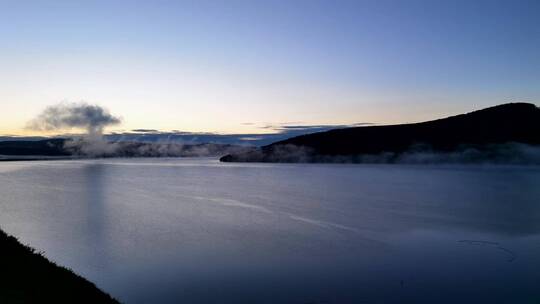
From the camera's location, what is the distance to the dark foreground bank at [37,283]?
1222 cm

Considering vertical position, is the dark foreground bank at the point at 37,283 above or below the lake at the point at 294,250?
above

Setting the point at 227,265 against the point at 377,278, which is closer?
the point at 377,278

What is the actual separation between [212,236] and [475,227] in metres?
21.5

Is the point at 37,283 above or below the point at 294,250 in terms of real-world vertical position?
above

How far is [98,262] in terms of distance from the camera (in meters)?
21.4

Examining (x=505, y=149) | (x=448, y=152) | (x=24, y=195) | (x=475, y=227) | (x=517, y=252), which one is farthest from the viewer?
(x=448, y=152)

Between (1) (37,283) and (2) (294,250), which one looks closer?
(1) (37,283)

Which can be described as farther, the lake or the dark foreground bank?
the lake

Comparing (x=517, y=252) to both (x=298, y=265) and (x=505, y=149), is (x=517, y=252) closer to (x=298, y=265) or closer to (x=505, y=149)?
(x=298, y=265)

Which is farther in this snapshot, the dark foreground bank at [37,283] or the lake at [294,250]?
the lake at [294,250]

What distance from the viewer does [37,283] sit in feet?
45.1

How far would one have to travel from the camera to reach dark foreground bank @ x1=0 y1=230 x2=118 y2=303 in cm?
1222

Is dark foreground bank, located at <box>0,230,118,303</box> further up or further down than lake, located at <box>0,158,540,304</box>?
further up

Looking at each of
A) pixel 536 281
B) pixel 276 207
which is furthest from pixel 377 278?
pixel 276 207
